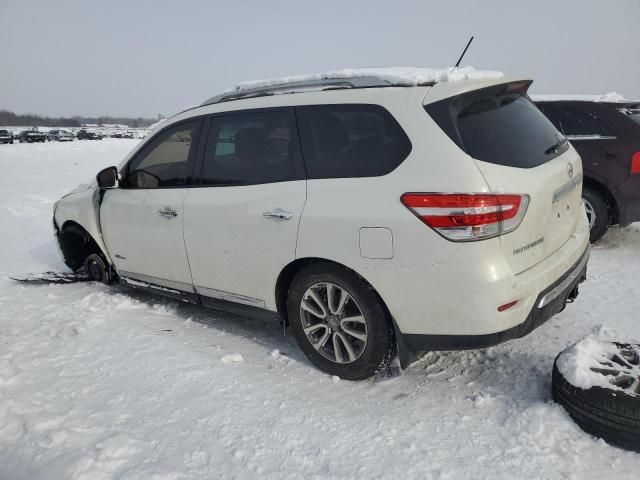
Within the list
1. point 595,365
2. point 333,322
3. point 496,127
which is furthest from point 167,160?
point 595,365

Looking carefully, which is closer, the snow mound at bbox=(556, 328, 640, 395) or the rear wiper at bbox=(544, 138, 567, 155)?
the snow mound at bbox=(556, 328, 640, 395)

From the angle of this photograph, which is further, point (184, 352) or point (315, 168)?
point (184, 352)

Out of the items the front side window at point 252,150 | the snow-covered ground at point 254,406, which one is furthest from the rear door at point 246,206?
the snow-covered ground at point 254,406

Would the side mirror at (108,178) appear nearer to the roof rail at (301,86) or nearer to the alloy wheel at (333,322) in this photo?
the roof rail at (301,86)

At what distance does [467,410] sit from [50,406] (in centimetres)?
247

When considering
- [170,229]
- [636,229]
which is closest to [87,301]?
[170,229]

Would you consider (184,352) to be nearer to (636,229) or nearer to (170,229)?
(170,229)

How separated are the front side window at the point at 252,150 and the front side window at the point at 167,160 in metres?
0.21

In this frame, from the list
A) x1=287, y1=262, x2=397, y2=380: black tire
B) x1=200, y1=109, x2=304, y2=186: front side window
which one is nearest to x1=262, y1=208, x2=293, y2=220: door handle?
x1=200, y1=109, x2=304, y2=186: front side window

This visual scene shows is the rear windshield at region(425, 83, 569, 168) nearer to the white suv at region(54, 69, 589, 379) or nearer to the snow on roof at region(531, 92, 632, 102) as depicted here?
the white suv at region(54, 69, 589, 379)

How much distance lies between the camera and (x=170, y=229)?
3.87 m

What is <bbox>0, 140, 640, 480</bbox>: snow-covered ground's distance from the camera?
2.36 meters

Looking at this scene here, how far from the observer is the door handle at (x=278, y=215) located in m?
3.08

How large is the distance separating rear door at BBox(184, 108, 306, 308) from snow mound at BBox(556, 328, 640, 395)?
1.69 meters
